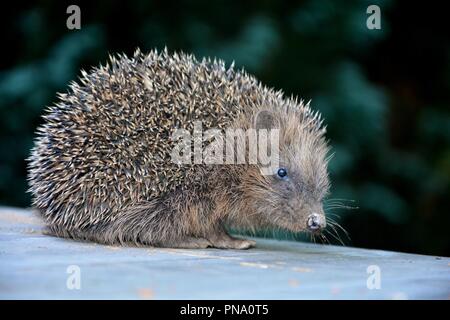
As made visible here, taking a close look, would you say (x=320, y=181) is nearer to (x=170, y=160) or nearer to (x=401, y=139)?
(x=170, y=160)

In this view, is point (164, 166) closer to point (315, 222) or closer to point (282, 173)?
point (282, 173)

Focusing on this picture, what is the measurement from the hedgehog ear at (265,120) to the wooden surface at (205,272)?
1043 mm

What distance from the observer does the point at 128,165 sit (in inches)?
236

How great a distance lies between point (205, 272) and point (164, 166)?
142cm

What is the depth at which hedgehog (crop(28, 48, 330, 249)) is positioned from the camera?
6.04 m

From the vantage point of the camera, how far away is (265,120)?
6414 millimetres

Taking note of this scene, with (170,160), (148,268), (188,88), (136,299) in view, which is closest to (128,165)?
(170,160)

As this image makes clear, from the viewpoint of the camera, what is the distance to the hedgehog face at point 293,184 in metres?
6.23

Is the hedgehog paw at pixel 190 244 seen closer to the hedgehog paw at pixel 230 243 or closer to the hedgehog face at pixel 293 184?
the hedgehog paw at pixel 230 243

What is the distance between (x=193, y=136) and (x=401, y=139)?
723 cm

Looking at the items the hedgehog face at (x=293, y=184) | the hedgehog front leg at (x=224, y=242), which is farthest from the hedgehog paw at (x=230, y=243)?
the hedgehog face at (x=293, y=184)

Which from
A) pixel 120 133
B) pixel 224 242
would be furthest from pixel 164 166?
pixel 224 242

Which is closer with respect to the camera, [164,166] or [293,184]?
[164,166]

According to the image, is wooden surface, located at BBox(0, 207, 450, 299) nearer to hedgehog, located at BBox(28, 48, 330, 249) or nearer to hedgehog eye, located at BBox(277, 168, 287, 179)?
hedgehog, located at BBox(28, 48, 330, 249)
